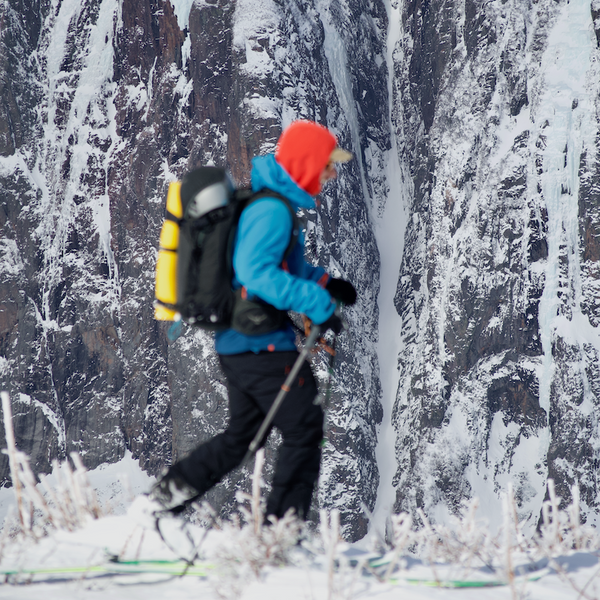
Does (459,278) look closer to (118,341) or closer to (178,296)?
(118,341)

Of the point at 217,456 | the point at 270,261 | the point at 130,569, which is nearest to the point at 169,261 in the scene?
the point at 270,261

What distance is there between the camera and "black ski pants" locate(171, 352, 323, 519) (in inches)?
134

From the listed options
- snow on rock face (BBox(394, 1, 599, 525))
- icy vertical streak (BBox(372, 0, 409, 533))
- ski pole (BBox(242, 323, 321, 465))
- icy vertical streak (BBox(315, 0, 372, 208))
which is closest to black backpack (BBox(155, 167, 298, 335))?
ski pole (BBox(242, 323, 321, 465))

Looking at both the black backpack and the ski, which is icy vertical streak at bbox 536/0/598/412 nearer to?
the black backpack

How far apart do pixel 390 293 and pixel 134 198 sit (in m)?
35.5

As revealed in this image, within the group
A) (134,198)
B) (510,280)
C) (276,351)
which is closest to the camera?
(276,351)

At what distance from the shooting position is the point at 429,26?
3474 inches

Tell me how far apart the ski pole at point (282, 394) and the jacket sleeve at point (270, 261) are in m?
0.24

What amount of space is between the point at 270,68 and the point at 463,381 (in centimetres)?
4257

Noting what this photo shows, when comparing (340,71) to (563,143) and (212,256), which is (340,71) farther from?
(212,256)

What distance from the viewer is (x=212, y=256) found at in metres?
3.34

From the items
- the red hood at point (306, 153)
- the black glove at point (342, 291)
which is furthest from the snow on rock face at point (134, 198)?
the red hood at point (306, 153)

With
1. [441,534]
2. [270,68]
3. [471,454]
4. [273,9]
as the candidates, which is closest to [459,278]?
[471,454]

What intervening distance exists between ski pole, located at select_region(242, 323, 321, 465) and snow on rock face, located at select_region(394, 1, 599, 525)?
6648 centimetres
